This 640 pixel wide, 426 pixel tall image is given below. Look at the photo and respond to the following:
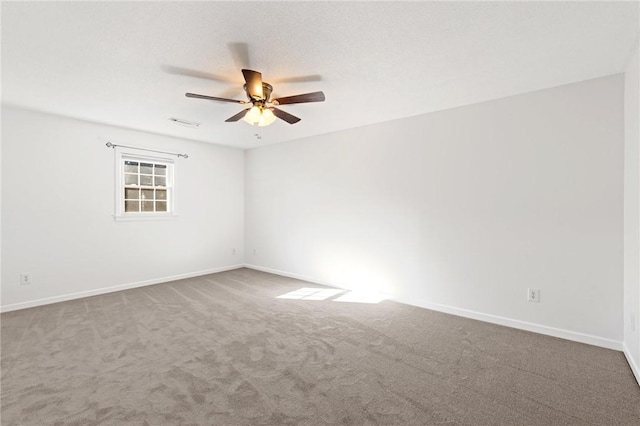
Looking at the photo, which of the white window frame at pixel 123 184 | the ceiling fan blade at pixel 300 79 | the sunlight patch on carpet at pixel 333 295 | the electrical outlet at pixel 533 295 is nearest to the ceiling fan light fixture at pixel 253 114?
the ceiling fan blade at pixel 300 79

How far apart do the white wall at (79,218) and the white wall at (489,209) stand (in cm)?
233

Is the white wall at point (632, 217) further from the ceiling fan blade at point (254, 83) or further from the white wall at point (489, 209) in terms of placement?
the ceiling fan blade at point (254, 83)

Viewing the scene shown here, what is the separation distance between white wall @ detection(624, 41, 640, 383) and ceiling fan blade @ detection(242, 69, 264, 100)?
2.99 meters

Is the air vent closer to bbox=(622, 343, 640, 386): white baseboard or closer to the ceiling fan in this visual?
the ceiling fan

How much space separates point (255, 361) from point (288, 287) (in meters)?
2.33

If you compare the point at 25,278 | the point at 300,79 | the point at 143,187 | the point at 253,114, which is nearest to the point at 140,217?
the point at 143,187

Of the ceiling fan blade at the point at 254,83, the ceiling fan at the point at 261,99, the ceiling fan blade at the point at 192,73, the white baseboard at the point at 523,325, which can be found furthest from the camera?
the white baseboard at the point at 523,325

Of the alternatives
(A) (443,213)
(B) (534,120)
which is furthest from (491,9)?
(A) (443,213)

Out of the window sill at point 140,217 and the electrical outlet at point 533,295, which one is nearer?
the electrical outlet at point 533,295

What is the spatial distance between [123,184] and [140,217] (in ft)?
1.93

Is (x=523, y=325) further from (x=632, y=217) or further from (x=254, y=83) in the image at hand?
(x=254, y=83)

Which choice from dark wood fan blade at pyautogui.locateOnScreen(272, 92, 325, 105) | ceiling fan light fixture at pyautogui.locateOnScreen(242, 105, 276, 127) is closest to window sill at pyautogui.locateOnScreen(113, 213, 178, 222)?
ceiling fan light fixture at pyautogui.locateOnScreen(242, 105, 276, 127)

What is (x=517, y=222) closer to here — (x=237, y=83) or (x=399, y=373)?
(x=399, y=373)

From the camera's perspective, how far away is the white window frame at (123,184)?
459 centimetres
